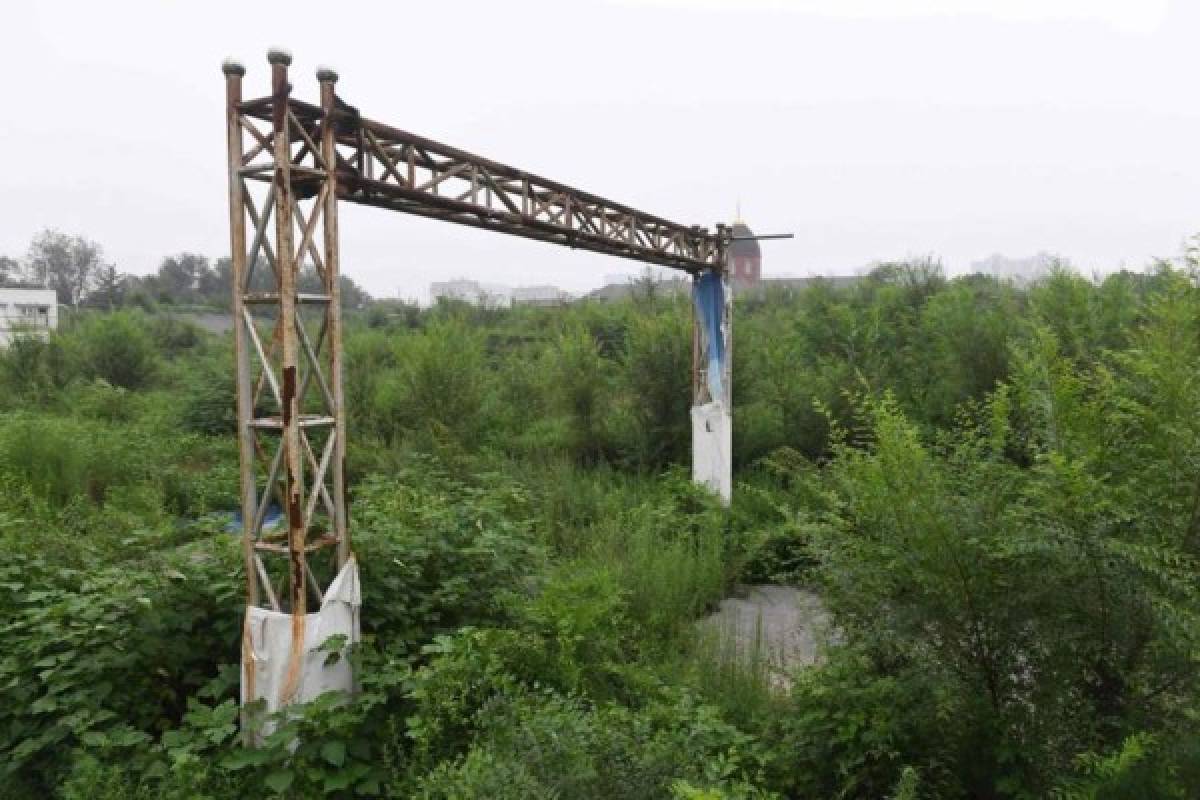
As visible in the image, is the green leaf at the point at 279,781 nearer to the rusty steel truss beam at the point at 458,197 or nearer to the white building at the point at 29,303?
the rusty steel truss beam at the point at 458,197

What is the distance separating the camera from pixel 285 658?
4.07 metres

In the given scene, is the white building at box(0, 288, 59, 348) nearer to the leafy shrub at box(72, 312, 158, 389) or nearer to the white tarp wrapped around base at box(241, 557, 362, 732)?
the leafy shrub at box(72, 312, 158, 389)

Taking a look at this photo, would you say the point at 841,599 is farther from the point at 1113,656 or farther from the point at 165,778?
the point at 165,778

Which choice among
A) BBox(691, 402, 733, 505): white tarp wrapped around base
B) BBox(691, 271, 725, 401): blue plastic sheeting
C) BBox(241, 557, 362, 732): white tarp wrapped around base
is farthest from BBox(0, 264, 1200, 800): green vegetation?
BBox(691, 271, 725, 401): blue plastic sheeting

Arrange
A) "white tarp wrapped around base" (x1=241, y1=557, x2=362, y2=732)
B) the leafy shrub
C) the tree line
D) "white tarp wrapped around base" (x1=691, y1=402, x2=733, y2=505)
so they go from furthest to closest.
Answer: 1. the tree line
2. the leafy shrub
3. "white tarp wrapped around base" (x1=691, y1=402, x2=733, y2=505)
4. "white tarp wrapped around base" (x1=241, y1=557, x2=362, y2=732)

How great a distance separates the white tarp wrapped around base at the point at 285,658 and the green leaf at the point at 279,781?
1.31 ft

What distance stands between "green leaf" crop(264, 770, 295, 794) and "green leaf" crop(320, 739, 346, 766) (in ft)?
0.54

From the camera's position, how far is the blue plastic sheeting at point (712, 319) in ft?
32.3

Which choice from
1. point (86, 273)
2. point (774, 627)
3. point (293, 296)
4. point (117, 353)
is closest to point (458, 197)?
point (293, 296)

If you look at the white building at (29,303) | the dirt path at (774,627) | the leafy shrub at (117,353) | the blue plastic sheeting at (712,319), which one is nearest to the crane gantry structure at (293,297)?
the dirt path at (774,627)

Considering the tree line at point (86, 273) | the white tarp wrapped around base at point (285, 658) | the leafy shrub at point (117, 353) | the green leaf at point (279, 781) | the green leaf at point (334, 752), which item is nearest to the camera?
the green leaf at point (279, 781)

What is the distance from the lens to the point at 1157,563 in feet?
10.5

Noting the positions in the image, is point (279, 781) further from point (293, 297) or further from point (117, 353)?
point (117, 353)

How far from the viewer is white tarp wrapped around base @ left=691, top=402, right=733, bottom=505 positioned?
9805 millimetres
